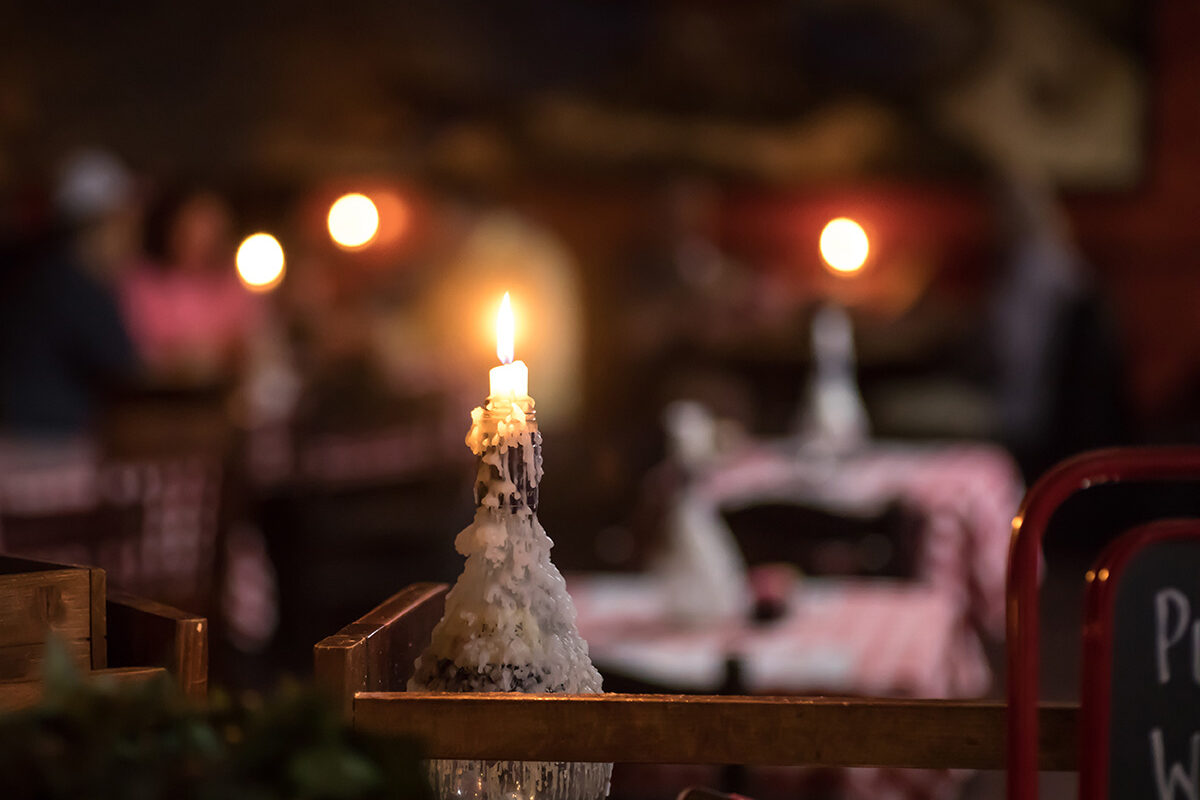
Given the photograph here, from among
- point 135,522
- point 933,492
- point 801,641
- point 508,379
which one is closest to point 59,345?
point 135,522

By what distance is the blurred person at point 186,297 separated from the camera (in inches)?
200

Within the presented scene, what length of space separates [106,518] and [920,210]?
5.89m

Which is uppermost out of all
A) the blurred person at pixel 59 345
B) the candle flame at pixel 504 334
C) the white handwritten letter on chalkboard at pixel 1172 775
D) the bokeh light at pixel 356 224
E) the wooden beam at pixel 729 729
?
the bokeh light at pixel 356 224

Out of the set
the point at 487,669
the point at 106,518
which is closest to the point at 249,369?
the point at 106,518

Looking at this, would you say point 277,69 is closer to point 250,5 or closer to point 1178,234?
point 250,5

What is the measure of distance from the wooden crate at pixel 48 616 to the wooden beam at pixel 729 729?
0.24 m

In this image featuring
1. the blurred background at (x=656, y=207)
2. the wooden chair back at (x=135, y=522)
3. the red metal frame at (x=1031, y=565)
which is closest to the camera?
the red metal frame at (x=1031, y=565)

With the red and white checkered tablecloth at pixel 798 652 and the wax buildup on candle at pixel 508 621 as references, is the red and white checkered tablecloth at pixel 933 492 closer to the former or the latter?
the red and white checkered tablecloth at pixel 798 652

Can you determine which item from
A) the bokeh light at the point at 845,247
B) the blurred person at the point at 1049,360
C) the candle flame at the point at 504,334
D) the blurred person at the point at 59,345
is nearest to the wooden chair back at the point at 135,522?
the blurred person at the point at 59,345

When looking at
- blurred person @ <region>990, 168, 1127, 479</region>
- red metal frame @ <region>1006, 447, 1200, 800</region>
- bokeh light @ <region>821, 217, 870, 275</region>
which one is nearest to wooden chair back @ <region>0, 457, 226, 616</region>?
bokeh light @ <region>821, 217, 870, 275</region>

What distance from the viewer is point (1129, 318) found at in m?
7.33

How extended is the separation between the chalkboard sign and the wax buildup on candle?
0.32 m

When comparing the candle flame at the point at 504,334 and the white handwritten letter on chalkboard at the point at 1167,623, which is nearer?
the white handwritten letter on chalkboard at the point at 1167,623

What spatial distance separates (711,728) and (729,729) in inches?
0.4
